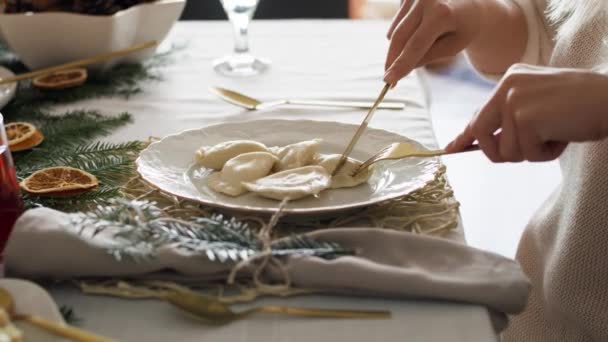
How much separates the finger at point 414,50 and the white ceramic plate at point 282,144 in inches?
2.9

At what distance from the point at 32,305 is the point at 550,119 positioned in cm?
44

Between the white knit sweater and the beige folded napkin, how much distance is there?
322 millimetres

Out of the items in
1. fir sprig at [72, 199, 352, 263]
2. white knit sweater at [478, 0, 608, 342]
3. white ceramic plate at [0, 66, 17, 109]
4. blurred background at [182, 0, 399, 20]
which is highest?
fir sprig at [72, 199, 352, 263]

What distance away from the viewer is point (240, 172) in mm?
699

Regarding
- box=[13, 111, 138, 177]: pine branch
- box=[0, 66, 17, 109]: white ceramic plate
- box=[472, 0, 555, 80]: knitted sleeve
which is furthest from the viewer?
box=[472, 0, 555, 80]: knitted sleeve

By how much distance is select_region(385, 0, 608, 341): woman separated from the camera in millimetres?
620

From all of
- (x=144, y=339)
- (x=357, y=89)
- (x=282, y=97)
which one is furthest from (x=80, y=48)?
(x=144, y=339)

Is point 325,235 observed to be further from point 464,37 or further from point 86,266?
point 464,37

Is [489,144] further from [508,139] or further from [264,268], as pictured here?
[264,268]

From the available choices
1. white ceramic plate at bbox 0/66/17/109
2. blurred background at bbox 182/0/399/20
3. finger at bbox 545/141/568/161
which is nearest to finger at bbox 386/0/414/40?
finger at bbox 545/141/568/161

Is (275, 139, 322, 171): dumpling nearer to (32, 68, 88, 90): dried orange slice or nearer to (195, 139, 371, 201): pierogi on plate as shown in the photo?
(195, 139, 371, 201): pierogi on plate

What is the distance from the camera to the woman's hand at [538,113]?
611 millimetres

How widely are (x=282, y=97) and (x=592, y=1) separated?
1.47 feet

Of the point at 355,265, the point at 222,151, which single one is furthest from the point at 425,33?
the point at 355,265
